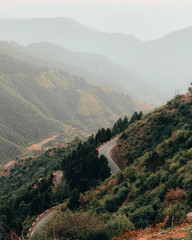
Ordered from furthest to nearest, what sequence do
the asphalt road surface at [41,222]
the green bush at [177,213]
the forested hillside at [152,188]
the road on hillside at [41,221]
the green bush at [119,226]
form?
the road on hillside at [41,221] < the asphalt road surface at [41,222] < the forested hillside at [152,188] < the green bush at [119,226] < the green bush at [177,213]

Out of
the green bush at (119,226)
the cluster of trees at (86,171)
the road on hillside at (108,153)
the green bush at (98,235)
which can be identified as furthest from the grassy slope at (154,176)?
the cluster of trees at (86,171)

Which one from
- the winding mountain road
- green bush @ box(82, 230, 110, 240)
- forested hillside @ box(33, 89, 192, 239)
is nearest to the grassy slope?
forested hillside @ box(33, 89, 192, 239)

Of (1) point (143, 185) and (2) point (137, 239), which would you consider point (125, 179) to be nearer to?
(1) point (143, 185)

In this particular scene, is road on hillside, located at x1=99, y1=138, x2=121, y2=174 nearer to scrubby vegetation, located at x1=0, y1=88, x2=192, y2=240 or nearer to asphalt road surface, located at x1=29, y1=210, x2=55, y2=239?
scrubby vegetation, located at x1=0, y1=88, x2=192, y2=240

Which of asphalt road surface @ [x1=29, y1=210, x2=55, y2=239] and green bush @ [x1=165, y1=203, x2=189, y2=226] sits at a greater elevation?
green bush @ [x1=165, y1=203, x2=189, y2=226]

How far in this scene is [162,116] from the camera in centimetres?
5231

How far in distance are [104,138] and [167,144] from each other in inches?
1500

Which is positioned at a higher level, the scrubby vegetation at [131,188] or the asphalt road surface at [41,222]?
the scrubby vegetation at [131,188]

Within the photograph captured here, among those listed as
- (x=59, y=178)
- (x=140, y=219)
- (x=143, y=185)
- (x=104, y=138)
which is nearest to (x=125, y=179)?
(x=143, y=185)

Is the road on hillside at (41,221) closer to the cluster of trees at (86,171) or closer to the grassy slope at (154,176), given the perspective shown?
the grassy slope at (154,176)

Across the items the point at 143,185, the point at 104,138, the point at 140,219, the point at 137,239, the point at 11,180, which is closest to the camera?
the point at 137,239

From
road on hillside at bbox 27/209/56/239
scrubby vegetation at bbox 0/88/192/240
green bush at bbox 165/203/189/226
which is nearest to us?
green bush at bbox 165/203/189/226

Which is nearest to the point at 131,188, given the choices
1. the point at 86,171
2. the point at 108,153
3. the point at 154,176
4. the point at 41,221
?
the point at 154,176

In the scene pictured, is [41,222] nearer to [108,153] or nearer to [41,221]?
[41,221]
